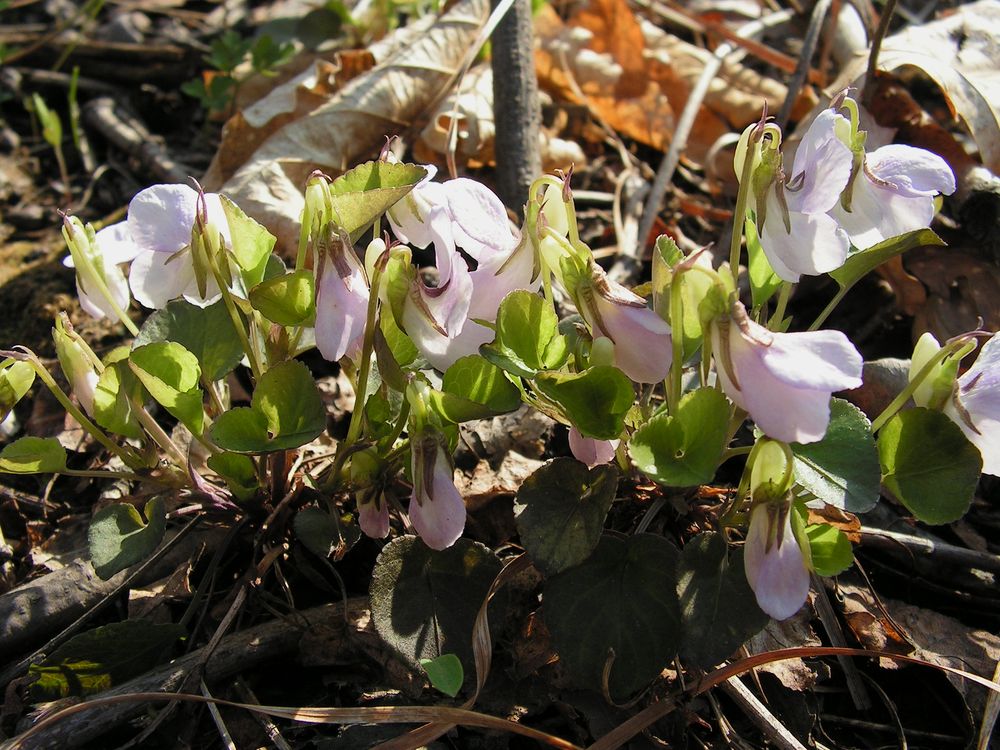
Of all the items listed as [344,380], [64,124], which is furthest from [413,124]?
[64,124]

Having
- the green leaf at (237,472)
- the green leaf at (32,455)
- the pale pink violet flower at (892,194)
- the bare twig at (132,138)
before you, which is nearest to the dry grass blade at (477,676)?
the green leaf at (237,472)

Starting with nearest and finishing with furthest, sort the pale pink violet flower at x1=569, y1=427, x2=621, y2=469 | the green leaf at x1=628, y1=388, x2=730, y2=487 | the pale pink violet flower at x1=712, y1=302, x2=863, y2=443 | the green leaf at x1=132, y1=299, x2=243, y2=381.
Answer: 1. the pale pink violet flower at x1=712, y1=302, x2=863, y2=443
2. the green leaf at x1=628, y1=388, x2=730, y2=487
3. the pale pink violet flower at x1=569, y1=427, x2=621, y2=469
4. the green leaf at x1=132, y1=299, x2=243, y2=381

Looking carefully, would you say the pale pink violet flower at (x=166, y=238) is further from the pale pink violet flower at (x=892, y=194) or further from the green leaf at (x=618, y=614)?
the pale pink violet flower at (x=892, y=194)

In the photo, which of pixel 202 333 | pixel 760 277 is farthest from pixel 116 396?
pixel 760 277

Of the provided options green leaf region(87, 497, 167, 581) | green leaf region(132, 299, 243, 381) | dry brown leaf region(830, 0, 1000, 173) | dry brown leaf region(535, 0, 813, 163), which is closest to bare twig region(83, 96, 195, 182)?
green leaf region(132, 299, 243, 381)

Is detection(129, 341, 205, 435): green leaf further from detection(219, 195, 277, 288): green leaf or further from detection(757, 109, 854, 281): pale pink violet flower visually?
detection(757, 109, 854, 281): pale pink violet flower
